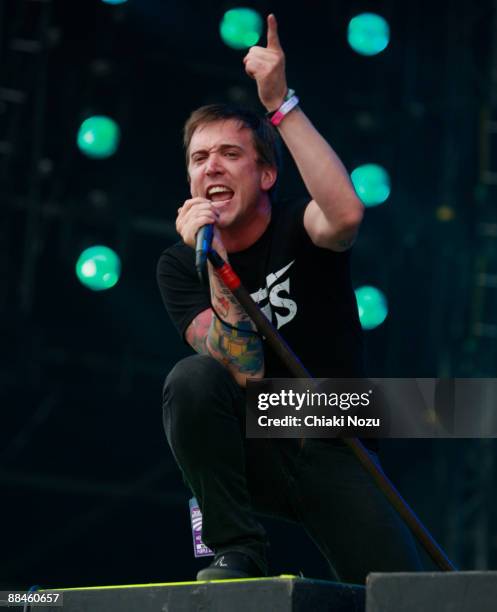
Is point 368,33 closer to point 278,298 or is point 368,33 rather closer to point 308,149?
point 278,298

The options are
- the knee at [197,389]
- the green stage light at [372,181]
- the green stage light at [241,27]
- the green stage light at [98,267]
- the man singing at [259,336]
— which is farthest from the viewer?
the green stage light at [372,181]

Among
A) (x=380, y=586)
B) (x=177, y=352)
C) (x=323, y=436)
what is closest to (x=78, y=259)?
(x=177, y=352)

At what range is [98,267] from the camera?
6578 millimetres

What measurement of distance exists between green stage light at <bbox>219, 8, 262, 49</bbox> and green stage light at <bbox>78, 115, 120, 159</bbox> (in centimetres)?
86

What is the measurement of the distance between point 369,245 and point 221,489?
14.7 feet

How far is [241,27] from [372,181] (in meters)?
1.21

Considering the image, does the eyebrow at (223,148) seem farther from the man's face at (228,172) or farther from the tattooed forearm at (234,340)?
the tattooed forearm at (234,340)

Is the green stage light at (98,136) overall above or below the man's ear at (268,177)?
above

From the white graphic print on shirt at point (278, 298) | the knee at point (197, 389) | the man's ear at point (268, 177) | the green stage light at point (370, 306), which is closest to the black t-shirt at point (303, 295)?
the white graphic print on shirt at point (278, 298)

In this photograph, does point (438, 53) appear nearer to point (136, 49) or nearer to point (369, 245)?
point (369, 245)

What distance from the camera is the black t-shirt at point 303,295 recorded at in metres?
3.08

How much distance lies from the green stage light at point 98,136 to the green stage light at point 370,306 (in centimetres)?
174

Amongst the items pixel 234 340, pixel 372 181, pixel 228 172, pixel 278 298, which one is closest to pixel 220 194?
pixel 228 172

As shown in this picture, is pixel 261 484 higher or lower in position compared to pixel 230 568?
higher
